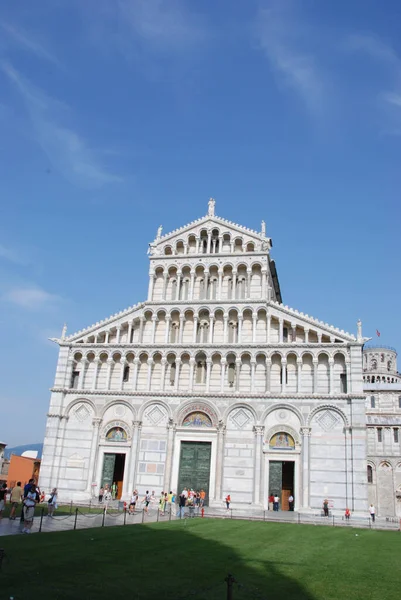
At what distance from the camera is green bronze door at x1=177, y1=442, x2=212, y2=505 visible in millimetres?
37938

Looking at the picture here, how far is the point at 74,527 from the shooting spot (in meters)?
20.9

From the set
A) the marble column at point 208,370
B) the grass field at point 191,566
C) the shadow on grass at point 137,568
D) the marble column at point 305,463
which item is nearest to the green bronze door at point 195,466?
the marble column at point 208,370

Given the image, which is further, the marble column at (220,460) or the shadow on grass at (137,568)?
the marble column at (220,460)

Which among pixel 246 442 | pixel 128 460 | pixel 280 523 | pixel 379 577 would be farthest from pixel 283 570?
pixel 128 460

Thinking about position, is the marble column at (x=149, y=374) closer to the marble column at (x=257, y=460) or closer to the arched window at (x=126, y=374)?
the arched window at (x=126, y=374)

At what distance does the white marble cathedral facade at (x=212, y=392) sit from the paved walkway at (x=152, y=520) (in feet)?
8.30

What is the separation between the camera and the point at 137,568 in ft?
43.8

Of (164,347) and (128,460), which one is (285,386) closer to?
(164,347)

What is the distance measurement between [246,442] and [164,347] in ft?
30.5

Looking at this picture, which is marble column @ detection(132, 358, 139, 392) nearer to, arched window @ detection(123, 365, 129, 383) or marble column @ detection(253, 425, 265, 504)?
arched window @ detection(123, 365, 129, 383)

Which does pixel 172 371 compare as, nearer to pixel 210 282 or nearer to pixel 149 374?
pixel 149 374

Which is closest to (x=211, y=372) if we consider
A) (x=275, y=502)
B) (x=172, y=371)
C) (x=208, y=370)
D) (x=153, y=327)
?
(x=208, y=370)

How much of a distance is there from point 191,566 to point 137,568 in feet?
5.01

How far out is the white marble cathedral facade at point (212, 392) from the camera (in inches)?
1446
